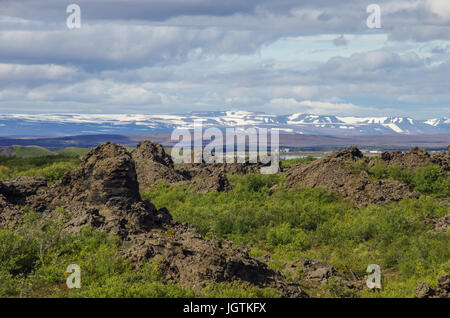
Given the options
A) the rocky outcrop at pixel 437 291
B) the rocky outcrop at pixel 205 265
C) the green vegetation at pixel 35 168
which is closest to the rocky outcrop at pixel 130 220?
the rocky outcrop at pixel 205 265

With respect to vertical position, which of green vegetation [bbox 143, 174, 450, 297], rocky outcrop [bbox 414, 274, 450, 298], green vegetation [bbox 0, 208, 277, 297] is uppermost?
green vegetation [bbox 0, 208, 277, 297]

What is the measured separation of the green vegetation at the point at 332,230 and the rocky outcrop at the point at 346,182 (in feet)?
4.87

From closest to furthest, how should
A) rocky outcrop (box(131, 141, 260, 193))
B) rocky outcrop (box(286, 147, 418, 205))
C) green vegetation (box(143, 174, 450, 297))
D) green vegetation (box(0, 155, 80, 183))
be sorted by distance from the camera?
green vegetation (box(143, 174, 450, 297)), rocky outcrop (box(286, 147, 418, 205)), rocky outcrop (box(131, 141, 260, 193)), green vegetation (box(0, 155, 80, 183))

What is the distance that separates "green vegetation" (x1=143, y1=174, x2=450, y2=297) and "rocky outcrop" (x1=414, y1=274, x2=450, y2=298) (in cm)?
179

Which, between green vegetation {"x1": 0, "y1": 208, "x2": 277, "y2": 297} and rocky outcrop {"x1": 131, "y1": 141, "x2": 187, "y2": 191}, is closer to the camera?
green vegetation {"x1": 0, "y1": 208, "x2": 277, "y2": 297}

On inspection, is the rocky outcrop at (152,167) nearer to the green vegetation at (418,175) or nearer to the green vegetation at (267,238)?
the green vegetation at (267,238)

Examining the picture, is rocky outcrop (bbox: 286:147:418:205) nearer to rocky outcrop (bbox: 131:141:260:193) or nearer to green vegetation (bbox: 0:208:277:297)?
rocky outcrop (bbox: 131:141:260:193)

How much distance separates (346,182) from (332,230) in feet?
42.5

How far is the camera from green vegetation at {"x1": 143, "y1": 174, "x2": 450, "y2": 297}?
1287 inches

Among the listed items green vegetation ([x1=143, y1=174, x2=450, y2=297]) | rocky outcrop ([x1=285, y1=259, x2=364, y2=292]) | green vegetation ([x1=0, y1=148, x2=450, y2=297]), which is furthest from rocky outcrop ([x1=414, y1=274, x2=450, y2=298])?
rocky outcrop ([x1=285, y1=259, x2=364, y2=292])

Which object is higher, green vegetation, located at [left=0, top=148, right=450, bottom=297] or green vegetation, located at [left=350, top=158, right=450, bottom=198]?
green vegetation, located at [left=350, top=158, right=450, bottom=198]

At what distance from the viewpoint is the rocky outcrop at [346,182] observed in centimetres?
5138

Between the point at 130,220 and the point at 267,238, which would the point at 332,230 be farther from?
the point at 130,220

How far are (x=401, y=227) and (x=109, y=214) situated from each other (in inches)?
763
